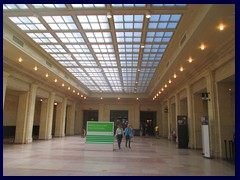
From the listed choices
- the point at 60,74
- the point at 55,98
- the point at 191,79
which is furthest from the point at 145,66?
the point at 55,98

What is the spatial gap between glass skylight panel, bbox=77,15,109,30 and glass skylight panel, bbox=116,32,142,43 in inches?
44.3

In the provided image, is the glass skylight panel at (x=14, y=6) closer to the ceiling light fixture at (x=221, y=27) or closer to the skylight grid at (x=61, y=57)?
the skylight grid at (x=61, y=57)

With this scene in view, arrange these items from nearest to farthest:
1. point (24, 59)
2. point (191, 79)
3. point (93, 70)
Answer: point (24, 59)
point (191, 79)
point (93, 70)

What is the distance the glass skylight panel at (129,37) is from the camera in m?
10.8

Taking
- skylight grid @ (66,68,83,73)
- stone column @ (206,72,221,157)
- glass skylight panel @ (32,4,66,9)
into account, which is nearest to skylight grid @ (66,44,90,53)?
glass skylight panel @ (32,4,66,9)

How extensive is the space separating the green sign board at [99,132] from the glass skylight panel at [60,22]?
6150mm

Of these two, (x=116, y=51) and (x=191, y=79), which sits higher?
(x=116, y=51)

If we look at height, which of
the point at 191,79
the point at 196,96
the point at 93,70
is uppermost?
the point at 93,70

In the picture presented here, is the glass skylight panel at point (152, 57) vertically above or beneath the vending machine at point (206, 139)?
above

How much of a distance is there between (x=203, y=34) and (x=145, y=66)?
8.32m

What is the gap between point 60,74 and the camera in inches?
691

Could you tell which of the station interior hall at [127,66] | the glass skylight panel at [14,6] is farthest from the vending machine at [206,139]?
the glass skylight panel at [14,6]

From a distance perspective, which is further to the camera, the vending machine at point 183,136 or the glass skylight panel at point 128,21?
the vending machine at point 183,136

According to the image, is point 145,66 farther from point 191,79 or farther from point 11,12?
point 11,12
